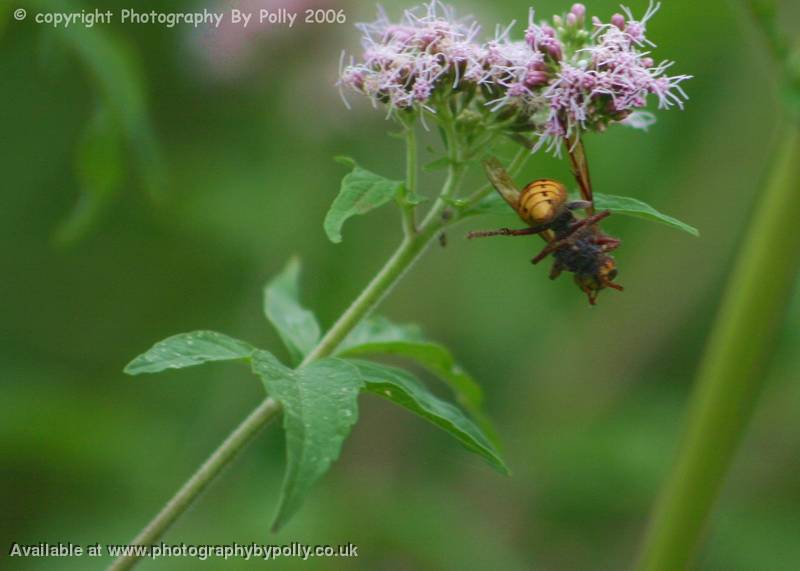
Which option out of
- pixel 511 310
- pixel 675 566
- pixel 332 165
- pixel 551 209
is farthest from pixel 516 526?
pixel 551 209

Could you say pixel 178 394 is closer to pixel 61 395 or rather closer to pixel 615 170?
pixel 61 395

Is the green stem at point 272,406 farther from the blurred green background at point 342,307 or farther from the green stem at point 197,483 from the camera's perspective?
the blurred green background at point 342,307

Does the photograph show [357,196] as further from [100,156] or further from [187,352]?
[100,156]

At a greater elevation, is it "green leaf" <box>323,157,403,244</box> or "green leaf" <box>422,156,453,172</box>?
"green leaf" <box>422,156,453,172</box>

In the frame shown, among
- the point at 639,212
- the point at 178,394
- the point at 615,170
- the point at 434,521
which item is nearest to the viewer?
the point at 639,212

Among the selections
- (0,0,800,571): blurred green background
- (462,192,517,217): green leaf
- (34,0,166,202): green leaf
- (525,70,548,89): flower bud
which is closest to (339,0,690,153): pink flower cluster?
(525,70,548,89): flower bud

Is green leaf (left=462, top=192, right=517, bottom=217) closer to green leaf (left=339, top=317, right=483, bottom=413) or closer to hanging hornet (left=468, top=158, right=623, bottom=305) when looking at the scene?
hanging hornet (left=468, top=158, right=623, bottom=305)

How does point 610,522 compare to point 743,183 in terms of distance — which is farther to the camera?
point 743,183
